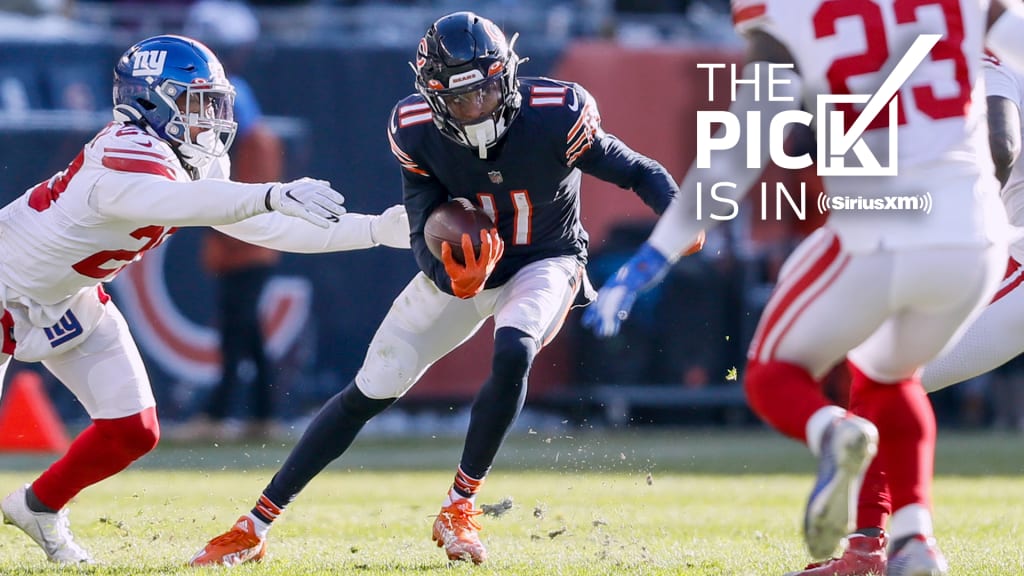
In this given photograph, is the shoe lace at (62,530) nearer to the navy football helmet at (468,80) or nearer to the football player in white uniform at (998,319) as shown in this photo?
the navy football helmet at (468,80)

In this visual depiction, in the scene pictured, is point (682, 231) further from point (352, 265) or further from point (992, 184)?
point (352, 265)

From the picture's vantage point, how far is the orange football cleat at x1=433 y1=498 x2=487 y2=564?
479 centimetres

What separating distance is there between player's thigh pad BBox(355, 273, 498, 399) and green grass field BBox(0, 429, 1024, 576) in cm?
57

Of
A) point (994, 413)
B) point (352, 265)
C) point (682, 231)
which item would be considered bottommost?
point (994, 413)

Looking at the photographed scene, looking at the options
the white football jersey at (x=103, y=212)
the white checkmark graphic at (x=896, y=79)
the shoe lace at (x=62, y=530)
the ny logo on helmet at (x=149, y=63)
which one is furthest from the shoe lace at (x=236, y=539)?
the white checkmark graphic at (x=896, y=79)

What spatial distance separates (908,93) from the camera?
357cm

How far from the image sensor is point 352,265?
1061 centimetres

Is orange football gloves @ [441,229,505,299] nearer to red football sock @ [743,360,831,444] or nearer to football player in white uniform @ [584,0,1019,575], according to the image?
football player in white uniform @ [584,0,1019,575]

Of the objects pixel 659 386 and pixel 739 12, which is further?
pixel 659 386

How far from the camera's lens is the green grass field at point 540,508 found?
4789 millimetres

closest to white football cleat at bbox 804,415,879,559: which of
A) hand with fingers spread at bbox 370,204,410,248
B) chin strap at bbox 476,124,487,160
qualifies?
chin strap at bbox 476,124,487,160

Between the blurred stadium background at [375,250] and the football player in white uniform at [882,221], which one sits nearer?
the football player in white uniform at [882,221]

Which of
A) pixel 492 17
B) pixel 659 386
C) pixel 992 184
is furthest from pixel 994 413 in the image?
pixel 992 184

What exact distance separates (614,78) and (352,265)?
2.30 meters
